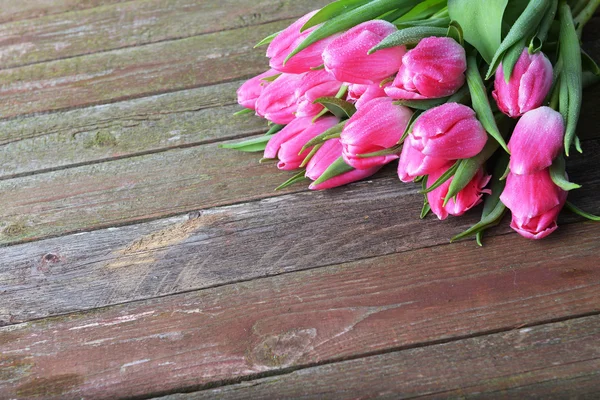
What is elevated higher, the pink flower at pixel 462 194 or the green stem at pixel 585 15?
the green stem at pixel 585 15

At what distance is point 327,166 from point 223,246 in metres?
0.17

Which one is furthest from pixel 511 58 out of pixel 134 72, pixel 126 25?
pixel 126 25

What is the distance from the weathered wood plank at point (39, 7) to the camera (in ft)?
4.83

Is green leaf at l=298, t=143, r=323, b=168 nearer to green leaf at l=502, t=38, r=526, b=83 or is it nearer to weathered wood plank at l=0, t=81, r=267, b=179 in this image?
weathered wood plank at l=0, t=81, r=267, b=179

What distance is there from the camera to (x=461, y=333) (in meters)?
0.76

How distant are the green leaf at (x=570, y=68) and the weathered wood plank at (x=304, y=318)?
14 cm

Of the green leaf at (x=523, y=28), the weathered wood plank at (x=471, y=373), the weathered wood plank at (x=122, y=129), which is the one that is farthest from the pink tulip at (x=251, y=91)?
the weathered wood plank at (x=471, y=373)

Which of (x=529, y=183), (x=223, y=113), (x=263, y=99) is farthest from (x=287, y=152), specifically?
(x=529, y=183)

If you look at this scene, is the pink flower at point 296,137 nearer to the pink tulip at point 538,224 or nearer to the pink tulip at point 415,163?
the pink tulip at point 415,163

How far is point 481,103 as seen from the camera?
790 mm

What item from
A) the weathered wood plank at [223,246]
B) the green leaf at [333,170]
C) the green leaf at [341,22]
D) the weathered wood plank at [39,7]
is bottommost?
the weathered wood plank at [223,246]

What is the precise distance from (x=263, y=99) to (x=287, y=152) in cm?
9

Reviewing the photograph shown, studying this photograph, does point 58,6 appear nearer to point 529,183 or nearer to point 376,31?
point 376,31

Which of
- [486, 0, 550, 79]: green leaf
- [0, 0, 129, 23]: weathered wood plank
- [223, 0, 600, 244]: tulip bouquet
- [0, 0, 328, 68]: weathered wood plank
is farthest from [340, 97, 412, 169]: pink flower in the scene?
[0, 0, 129, 23]: weathered wood plank
